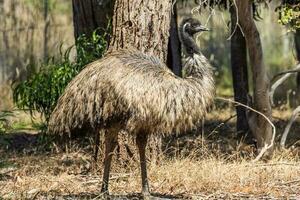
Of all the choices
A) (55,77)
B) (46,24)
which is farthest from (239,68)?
(46,24)

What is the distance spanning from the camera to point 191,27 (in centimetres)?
768

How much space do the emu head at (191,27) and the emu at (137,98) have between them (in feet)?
0.50

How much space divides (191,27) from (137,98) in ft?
3.79

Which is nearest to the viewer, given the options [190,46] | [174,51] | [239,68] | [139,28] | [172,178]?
[190,46]

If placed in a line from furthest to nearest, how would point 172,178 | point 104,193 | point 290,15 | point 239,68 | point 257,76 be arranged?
point 239,68 < point 257,76 < point 290,15 < point 172,178 < point 104,193

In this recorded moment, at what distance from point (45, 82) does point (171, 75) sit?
365cm

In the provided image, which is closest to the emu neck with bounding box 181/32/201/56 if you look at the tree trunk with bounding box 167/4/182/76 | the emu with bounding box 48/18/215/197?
the emu with bounding box 48/18/215/197

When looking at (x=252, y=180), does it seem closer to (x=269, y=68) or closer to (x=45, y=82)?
(x=45, y=82)

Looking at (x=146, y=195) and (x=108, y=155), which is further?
(x=108, y=155)

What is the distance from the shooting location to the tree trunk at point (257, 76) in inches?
374

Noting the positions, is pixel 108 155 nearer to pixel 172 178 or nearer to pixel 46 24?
pixel 172 178

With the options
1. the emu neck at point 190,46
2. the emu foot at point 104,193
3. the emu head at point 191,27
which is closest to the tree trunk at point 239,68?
the emu head at point 191,27

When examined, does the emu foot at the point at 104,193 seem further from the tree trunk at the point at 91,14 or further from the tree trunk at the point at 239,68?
the tree trunk at the point at 239,68

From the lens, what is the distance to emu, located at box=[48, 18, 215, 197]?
691 centimetres
